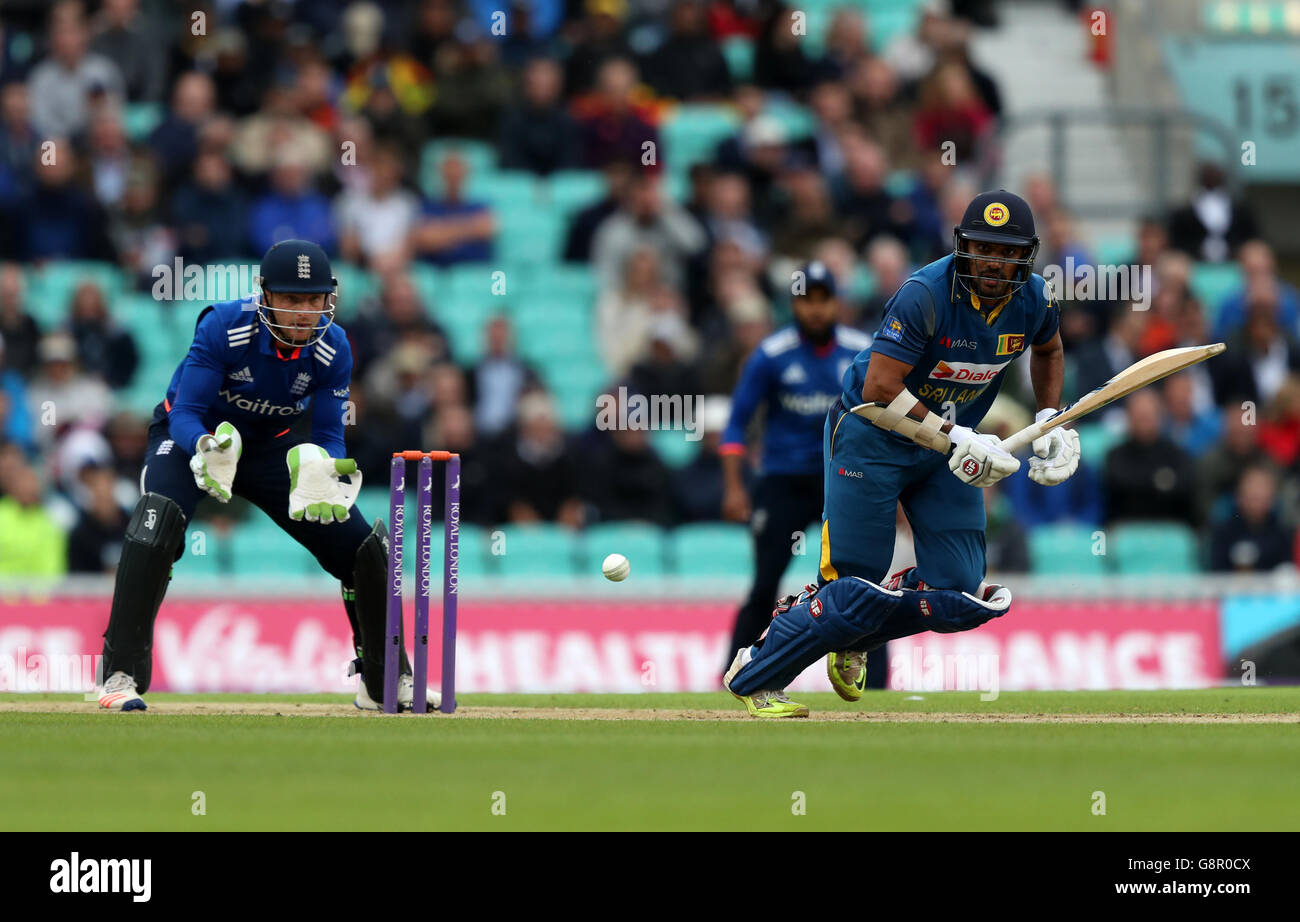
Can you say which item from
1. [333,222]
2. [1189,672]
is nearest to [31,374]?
[333,222]

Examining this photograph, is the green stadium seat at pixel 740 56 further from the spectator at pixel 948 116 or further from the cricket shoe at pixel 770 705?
the cricket shoe at pixel 770 705

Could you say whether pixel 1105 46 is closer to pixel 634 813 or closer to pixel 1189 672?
pixel 1189 672

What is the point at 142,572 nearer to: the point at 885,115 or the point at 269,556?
the point at 269,556

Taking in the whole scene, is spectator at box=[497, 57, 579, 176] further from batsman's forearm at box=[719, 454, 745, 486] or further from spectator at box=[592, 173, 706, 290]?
batsman's forearm at box=[719, 454, 745, 486]

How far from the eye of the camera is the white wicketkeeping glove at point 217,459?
1031cm

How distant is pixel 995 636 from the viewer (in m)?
15.9

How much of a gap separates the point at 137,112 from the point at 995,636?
963 centimetres

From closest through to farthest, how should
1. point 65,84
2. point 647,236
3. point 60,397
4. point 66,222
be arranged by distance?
point 60,397 → point 647,236 → point 66,222 → point 65,84

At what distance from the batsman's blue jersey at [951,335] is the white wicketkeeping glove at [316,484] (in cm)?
232

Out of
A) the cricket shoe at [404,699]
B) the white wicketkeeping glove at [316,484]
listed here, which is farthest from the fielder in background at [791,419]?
the white wicketkeeping glove at [316,484]

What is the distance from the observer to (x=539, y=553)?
661 inches

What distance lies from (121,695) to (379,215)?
30.1 ft

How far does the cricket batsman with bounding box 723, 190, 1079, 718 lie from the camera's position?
989 cm

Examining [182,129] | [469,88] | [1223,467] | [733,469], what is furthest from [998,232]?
[182,129]
